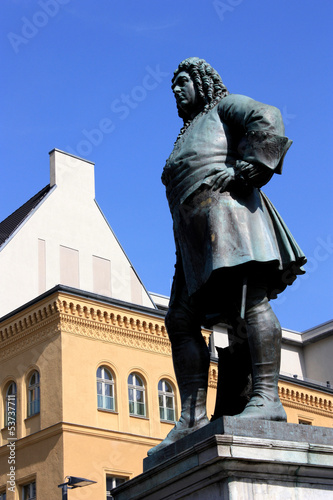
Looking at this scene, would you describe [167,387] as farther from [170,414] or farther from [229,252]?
[229,252]

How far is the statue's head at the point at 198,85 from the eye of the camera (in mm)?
6664

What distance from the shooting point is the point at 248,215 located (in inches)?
241

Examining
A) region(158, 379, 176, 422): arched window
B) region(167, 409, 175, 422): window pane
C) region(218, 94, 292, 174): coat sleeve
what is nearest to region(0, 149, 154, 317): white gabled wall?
region(158, 379, 176, 422): arched window

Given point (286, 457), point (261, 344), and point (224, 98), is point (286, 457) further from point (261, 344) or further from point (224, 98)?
point (224, 98)

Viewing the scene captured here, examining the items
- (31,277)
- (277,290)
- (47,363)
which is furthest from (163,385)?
(277,290)

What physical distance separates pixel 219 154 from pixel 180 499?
229cm

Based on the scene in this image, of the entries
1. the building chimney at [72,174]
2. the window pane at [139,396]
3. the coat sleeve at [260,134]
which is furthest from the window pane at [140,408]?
the coat sleeve at [260,134]

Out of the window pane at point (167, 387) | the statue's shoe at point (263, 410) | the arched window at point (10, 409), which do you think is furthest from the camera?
the window pane at point (167, 387)

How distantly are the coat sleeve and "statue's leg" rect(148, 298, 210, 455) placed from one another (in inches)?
45.7

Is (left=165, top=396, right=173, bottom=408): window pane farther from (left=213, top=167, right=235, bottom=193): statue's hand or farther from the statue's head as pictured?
(left=213, top=167, right=235, bottom=193): statue's hand

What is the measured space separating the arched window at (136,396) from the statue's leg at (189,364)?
26.6m

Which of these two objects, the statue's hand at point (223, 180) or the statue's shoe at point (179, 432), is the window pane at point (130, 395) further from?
the statue's hand at point (223, 180)


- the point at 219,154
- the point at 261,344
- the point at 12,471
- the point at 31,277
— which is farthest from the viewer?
the point at 31,277

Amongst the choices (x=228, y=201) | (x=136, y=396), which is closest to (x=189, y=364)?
(x=228, y=201)
